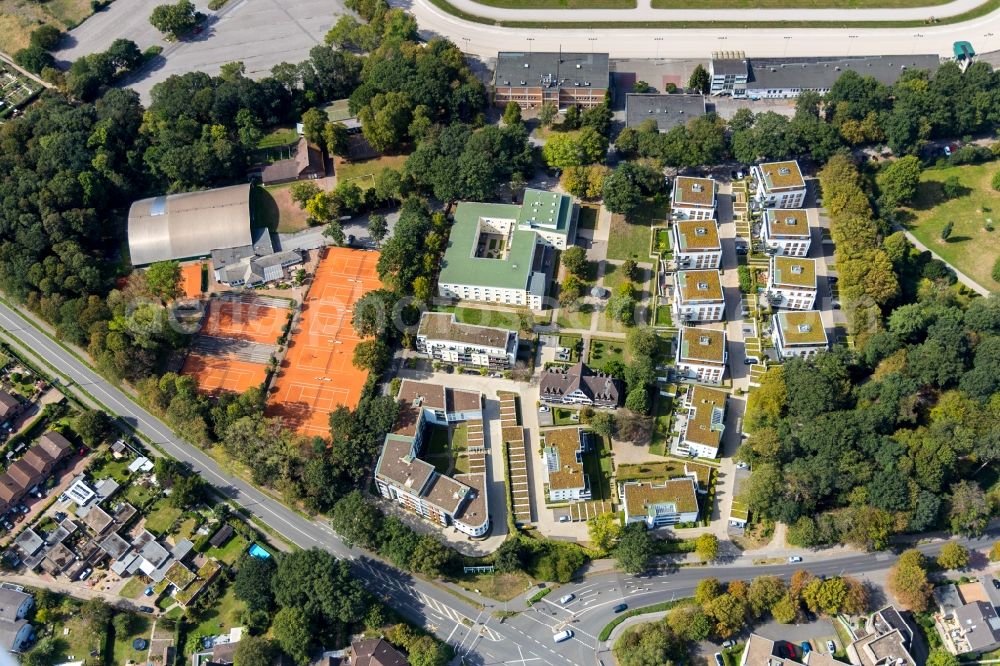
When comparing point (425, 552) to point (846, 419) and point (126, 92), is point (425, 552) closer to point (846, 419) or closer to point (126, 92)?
point (846, 419)

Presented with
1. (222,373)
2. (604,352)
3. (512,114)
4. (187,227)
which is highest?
(512,114)

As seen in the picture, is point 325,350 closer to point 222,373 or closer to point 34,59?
point 222,373

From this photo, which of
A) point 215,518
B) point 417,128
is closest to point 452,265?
point 417,128

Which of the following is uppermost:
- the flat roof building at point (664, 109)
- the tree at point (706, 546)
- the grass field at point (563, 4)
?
the grass field at point (563, 4)

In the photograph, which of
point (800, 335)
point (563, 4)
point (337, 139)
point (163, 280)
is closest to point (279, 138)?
point (337, 139)

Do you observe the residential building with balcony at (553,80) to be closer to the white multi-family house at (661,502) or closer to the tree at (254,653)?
the white multi-family house at (661,502)

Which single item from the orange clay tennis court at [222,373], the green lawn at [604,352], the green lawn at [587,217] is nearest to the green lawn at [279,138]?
the orange clay tennis court at [222,373]
